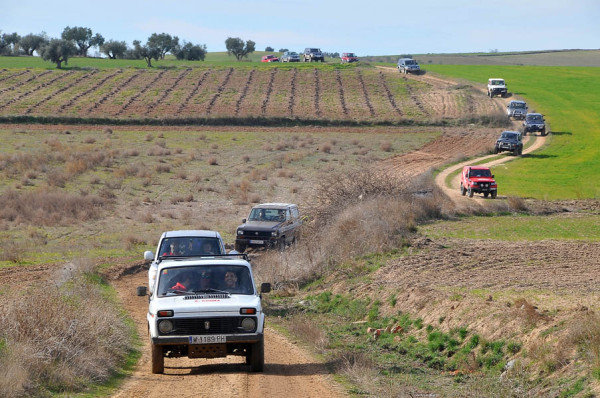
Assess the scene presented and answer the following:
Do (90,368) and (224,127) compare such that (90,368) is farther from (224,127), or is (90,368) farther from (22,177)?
(224,127)

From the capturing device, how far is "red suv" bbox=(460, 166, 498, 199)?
41.5m

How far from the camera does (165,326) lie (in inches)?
471

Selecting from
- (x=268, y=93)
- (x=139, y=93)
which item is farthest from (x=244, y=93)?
(x=139, y=93)

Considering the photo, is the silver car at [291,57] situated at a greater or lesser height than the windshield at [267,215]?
greater

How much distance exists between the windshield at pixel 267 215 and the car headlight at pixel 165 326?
54.4ft

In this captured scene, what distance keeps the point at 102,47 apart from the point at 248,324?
135 meters

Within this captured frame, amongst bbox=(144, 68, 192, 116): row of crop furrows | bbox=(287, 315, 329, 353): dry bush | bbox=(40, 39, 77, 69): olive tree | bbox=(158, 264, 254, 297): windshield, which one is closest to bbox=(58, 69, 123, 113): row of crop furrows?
bbox=(144, 68, 192, 116): row of crop furrows

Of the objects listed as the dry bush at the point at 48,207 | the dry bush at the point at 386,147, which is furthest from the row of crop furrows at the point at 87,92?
the dry bush at the point at 48,207

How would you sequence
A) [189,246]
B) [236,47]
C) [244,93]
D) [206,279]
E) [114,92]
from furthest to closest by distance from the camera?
[236,47] < [244,93] < [114,92] < [189,246] < [206,279]

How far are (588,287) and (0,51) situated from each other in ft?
429

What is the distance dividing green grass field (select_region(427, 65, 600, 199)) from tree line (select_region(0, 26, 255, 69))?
44.1m

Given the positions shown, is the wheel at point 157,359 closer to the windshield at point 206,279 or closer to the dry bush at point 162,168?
the windshield at point 206,279

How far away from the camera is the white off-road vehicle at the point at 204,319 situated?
11.9m

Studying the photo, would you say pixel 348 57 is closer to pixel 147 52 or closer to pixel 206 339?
pixel 147 52
